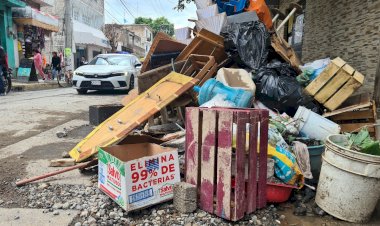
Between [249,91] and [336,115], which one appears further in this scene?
[336,115]

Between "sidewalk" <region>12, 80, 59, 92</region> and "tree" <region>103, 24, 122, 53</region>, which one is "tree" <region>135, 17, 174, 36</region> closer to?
"tree" <region>103, 24, 122, 53</region>

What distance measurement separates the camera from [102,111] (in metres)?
5.31

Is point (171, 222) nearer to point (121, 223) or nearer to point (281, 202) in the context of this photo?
point (121, 223)

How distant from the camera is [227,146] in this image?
2.29 m

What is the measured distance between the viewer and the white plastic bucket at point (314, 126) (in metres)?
3.72

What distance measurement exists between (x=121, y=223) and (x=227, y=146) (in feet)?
3.25

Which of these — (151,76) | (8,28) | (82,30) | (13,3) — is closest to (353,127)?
(151,76)

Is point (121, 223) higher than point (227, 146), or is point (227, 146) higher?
point (227, 146)

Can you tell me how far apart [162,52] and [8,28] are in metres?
13.0

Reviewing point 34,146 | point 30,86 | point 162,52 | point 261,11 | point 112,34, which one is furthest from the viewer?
point 112,34

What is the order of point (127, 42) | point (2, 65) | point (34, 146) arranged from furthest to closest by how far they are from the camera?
point (127, 42) → point (2, 65) → point (34, 146)

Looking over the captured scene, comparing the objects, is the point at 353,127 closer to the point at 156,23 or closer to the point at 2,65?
the point at 2,65

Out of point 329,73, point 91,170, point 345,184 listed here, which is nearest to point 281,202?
point 345,184

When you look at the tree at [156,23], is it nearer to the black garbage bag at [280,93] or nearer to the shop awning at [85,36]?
the shop awning at [85,36]
